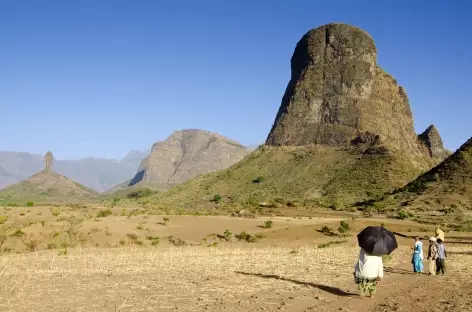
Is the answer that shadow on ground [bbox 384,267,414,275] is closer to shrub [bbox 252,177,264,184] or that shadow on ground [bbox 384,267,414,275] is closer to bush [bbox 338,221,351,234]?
bush [bbox 338,221,351,234]

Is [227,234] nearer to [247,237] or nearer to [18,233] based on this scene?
[247,237]

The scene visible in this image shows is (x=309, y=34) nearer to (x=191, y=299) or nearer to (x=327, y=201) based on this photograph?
(x=327, y=201)

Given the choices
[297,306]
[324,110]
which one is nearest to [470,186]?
[324,110]

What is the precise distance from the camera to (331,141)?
103 meters

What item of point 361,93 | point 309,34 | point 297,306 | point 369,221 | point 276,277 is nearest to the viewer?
point 297,306

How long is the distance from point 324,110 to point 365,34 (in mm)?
19827

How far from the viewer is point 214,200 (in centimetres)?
8731

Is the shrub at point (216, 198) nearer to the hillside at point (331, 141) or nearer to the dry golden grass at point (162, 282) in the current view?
the hillside at point (331, 141)

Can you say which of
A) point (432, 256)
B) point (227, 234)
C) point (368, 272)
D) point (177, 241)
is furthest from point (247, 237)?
point (368, 272)

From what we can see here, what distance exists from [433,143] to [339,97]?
32.5 meters

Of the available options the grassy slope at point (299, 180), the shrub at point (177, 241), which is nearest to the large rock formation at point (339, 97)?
the grassy slope at point (299, 180)

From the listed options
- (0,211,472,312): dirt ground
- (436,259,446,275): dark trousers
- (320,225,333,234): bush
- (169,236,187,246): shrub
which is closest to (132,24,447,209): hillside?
(320,225,333,234): bush

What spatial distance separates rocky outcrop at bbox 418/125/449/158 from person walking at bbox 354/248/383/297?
116 metres

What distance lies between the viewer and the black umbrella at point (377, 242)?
42.8 ft
